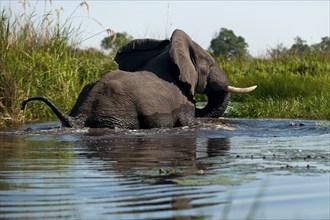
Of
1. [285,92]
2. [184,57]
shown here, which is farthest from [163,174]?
[285,92]

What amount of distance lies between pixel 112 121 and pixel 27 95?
2675 mm

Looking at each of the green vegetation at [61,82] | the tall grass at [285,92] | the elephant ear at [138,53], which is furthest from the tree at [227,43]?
the elephant ear at [138,53]

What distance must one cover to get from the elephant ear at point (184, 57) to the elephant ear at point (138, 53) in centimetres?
34

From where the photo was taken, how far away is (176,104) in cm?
1303

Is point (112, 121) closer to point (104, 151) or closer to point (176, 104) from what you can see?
point (176, 104)

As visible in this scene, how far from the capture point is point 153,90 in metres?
12.6

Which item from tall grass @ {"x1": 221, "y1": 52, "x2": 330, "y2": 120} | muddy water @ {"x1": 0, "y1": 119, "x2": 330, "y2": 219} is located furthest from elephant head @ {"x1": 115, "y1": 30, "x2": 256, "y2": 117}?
muddy water @ {"x1": 0, "y1": 119, "x2": 330, "y2": 219}

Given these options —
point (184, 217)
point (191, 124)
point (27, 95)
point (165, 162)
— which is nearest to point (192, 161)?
point (165, 162)

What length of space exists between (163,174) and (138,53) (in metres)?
7.30

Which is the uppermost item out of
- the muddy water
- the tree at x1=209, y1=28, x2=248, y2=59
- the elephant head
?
the tree at x1=209, y1=28, x2=248, y2=59

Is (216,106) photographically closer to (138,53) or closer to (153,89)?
(138,53)

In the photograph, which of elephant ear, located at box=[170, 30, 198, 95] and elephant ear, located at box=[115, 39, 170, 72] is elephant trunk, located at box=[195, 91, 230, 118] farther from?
elephant ear, located at box=[115, 39, 170, 72]

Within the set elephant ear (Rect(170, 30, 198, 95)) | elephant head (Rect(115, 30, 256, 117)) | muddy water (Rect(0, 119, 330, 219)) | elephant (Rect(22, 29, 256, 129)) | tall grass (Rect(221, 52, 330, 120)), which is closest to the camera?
muddy water (Rect(0, 119, 330, 219))

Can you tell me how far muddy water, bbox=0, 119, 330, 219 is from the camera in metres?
5.66
